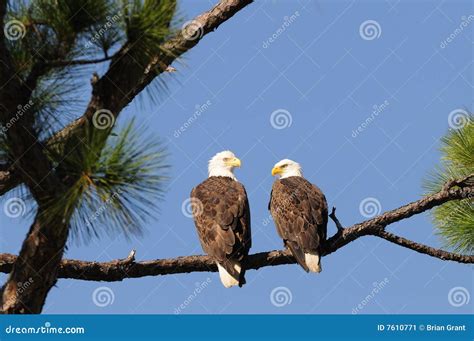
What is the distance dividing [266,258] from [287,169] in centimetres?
218

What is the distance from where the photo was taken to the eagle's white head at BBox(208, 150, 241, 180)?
8023 millimetres

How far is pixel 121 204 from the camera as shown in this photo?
427cm

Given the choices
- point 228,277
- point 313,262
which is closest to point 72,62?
point 228,277

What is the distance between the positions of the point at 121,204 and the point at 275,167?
438 centimetres

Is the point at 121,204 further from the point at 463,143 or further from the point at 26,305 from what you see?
the point at 463,143

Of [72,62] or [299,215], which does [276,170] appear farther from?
[72,62]

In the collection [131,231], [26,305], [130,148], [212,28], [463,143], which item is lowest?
[26,305]

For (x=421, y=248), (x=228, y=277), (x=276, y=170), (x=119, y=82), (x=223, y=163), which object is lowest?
(x=228, y=277)

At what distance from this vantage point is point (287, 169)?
332 inches

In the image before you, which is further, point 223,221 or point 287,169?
point 287,169

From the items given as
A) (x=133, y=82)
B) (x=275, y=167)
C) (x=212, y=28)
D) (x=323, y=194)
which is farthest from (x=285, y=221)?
(x=133, y=82)

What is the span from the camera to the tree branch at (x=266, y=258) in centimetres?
580

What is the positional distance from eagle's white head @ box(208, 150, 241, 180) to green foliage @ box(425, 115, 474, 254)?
6.24ft

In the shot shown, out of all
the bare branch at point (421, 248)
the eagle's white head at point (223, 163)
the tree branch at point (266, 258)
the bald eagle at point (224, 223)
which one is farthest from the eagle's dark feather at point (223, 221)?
the bare branch at point (421, 248)
